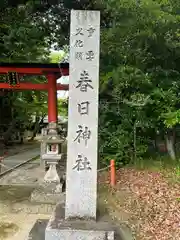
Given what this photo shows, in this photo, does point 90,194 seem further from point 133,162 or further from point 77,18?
point 133,162

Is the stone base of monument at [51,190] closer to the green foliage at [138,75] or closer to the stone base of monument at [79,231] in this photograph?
the green foliage at [138,75]

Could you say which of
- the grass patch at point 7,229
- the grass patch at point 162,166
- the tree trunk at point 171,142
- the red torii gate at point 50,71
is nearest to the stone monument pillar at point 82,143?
the grass patch at point 7,229

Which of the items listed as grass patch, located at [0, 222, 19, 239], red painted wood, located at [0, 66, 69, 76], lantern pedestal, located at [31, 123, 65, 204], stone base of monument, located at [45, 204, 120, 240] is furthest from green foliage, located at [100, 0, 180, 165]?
stone base of monument, located at [45, 204, 120, 240]

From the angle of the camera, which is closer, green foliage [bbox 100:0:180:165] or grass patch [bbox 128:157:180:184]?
green foliage [bbox 100:0:180:165]

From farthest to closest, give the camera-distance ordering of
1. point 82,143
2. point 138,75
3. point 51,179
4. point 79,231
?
point 51,179 → point 138,75 → point 82,143 → point 79,231

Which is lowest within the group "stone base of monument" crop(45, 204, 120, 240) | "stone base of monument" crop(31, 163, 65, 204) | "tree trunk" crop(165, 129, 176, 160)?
"stone base of monument" crop(31, 163, 65, 204)

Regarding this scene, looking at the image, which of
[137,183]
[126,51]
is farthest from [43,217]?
[126,51]

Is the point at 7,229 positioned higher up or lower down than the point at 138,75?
lower down

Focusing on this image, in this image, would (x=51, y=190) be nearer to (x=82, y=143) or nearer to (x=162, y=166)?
(x=162, y=166)

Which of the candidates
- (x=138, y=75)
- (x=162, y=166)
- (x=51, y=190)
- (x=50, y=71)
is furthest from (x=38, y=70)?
(x=162, y=166)

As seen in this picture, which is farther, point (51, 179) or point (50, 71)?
point (50, 71)

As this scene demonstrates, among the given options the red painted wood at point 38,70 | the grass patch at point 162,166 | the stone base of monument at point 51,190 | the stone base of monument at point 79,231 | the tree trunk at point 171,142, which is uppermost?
the red painted wood at point 38,70

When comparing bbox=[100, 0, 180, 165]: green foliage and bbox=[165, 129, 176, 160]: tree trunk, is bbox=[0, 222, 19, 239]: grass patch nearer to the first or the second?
bbox=[100, 0, 180, 165]: green foliage

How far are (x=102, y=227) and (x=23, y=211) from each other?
3462 mm
